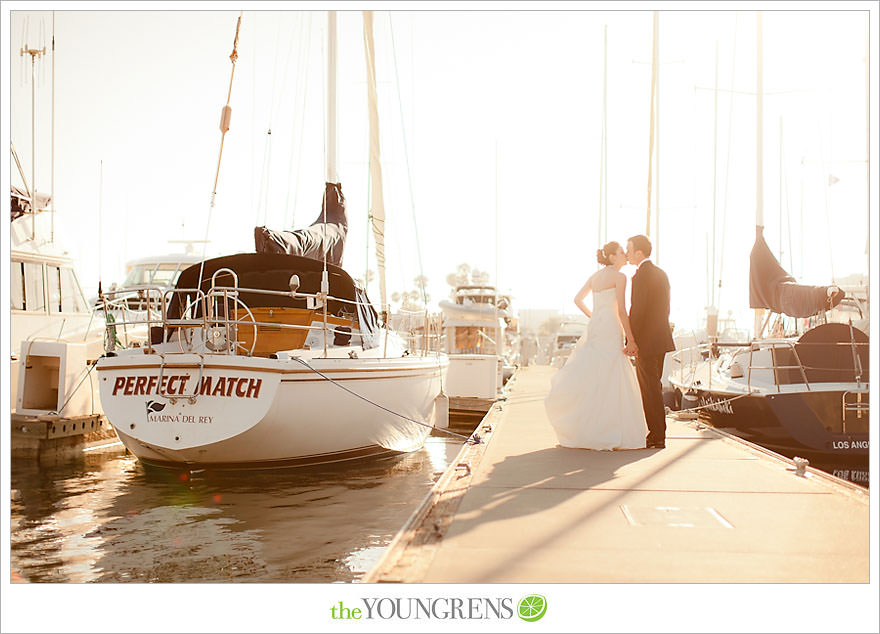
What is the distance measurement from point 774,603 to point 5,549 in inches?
163

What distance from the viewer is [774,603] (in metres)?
3.20

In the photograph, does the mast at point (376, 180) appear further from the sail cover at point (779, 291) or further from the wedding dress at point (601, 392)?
the wedding dress at point (601, 392)

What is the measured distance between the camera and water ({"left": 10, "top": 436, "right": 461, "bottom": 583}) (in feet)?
19.9

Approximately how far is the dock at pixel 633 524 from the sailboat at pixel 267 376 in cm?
307

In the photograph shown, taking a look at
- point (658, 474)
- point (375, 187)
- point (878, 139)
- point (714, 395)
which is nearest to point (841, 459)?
point (714, 395)

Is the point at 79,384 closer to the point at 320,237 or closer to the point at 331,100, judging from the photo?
the point at 320,237

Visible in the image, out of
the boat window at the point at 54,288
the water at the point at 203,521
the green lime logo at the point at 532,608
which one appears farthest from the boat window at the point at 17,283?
the green lime logo at the point at 532,608

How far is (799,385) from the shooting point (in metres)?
10.6

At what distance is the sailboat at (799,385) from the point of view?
33.0 ft

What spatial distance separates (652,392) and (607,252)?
60.4 inches

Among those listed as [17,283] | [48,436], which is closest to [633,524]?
[48,436]

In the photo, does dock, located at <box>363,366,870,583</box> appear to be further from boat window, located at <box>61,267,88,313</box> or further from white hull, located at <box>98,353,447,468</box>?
boat window, located at <box>61,267,88,313</box>

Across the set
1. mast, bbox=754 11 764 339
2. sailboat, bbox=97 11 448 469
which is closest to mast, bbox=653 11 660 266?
mast, bbox=754 11 764 339

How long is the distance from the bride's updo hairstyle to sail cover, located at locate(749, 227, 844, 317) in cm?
547
